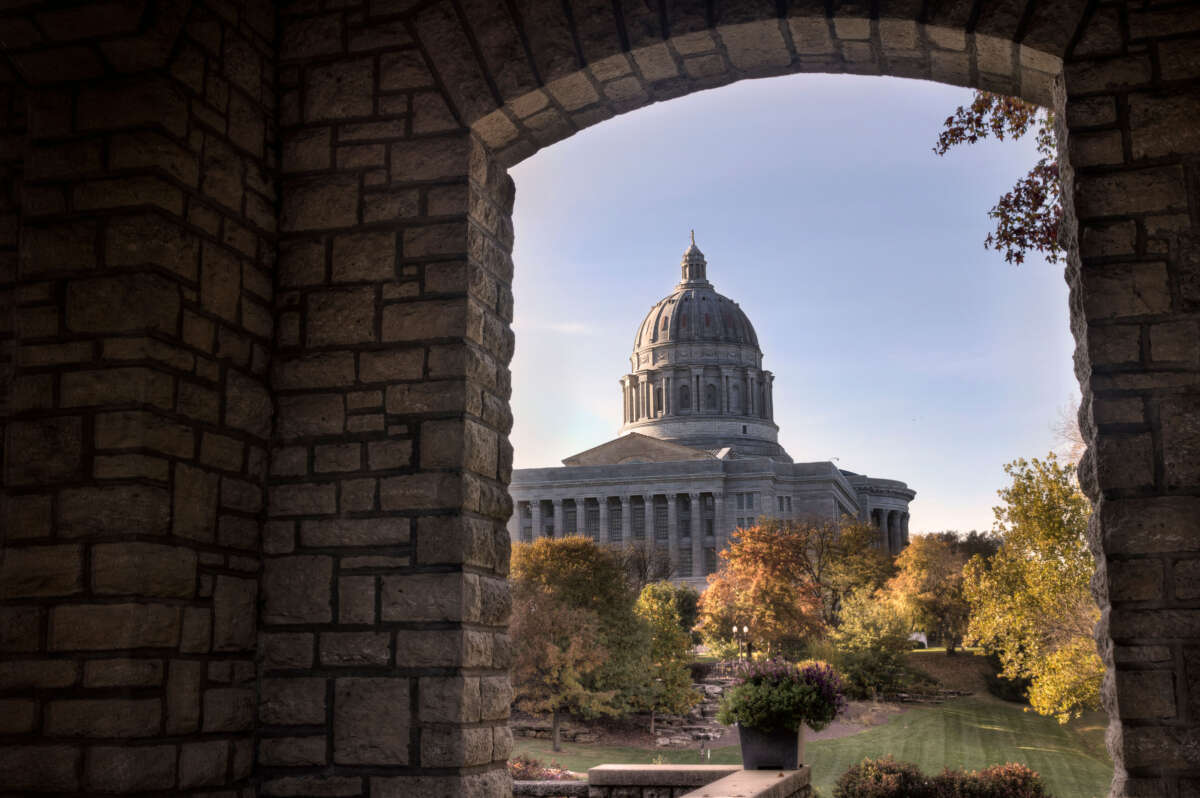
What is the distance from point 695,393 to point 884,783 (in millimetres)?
77201

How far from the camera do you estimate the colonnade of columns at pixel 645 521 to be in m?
→ 76.0

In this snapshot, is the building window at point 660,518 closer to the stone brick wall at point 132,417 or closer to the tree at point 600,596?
the tree at point 600,596

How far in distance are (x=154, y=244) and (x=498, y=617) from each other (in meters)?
2.39

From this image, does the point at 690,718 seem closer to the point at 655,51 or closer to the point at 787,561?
the point at 787,561

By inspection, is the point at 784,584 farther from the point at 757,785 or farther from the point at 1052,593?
the point at 757,785

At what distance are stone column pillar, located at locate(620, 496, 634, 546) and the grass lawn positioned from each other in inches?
1624

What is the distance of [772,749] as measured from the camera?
12984mm

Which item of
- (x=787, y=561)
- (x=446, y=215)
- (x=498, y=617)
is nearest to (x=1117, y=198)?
(x=446, y=215)

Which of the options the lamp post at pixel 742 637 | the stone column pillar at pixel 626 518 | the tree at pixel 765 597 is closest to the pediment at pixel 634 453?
the stone column pillar at pixel 626 518

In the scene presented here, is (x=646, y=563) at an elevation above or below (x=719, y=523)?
below

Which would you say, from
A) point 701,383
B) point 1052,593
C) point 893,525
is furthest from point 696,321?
point 1052,593

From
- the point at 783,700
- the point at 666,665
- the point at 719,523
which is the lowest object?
the point at 666,665

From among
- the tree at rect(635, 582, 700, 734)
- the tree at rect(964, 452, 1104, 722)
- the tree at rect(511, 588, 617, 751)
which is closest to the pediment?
the tree at rect(635, 582, 700, 734)

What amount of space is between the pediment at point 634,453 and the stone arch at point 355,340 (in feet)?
239
